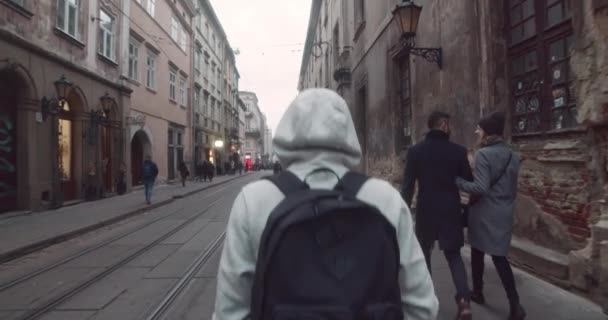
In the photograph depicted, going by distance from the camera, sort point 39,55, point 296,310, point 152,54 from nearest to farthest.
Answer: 1. point 296,310
2. point 39,55
3. point 152,54

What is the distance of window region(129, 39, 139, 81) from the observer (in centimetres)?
1786

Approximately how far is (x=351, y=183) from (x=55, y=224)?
358 inches

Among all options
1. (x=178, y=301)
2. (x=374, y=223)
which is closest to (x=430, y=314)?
(x=374, y=223)

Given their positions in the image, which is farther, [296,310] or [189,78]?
[189,78]

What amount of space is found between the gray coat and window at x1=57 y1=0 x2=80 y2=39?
1298 cm

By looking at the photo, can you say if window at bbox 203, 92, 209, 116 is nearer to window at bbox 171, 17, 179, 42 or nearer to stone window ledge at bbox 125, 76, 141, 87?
window at bbox 171, 17, 179, 42

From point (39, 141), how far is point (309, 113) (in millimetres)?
11970

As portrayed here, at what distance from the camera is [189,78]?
26953 millimetres

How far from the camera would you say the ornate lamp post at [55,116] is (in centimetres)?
1102

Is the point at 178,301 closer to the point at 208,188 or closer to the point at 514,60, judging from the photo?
the point at 514,60

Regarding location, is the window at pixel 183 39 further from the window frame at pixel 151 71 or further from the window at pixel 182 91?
the window frame at pixel 151 71

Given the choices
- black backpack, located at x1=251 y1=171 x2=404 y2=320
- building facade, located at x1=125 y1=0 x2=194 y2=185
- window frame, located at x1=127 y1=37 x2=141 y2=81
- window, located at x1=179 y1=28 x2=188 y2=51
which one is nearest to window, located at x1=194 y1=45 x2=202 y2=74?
building facade, located at x1=125 y1=0 x2=194 y2=185

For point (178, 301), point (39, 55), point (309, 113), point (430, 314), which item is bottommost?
point (178, 301)

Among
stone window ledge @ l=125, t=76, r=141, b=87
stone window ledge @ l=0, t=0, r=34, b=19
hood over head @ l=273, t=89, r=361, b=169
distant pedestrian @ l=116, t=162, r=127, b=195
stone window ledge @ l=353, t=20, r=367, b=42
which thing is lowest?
distant pedestrian @ l=116, t=162, r=127, b=195
